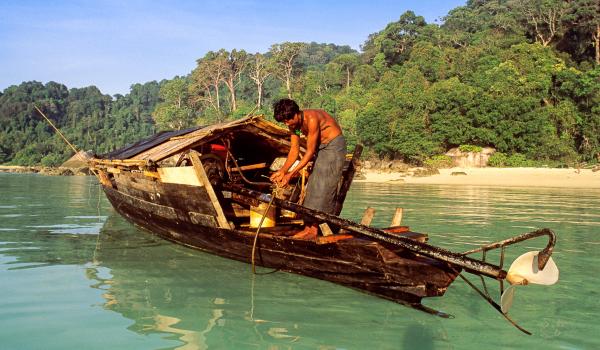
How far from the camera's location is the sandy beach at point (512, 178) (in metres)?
23.5

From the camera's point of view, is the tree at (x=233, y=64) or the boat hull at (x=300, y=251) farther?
→ the tree at (x=233, y=64)

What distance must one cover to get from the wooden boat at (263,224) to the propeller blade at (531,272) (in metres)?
0.10

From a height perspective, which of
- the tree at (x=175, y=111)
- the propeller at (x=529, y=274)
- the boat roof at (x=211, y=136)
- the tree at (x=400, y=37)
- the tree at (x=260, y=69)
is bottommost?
the propeller at (x=529, y=274)

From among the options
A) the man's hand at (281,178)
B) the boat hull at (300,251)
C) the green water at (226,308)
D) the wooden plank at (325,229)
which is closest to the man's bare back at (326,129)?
the man's hand at (281,178)

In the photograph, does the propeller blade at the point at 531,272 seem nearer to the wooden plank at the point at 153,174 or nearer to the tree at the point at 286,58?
the wooden plank at the point at 153,174

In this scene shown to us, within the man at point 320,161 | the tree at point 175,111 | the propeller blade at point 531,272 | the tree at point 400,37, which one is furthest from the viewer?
the tree at point 175,111

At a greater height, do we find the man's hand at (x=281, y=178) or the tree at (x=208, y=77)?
the tree at (x=208, y=77)

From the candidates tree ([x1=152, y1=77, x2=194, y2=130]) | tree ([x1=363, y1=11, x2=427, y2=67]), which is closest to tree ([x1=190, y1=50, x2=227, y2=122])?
tree ([x1=152, y1=77, x2=194, y2=130])

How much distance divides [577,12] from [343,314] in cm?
4487

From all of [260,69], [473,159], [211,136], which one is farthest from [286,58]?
[211,136]

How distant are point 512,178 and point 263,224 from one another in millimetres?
22914

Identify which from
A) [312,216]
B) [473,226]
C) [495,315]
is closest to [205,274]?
[312,216]

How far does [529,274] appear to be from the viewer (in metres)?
3.12

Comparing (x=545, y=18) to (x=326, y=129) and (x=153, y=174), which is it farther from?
(x=153, y=174)
